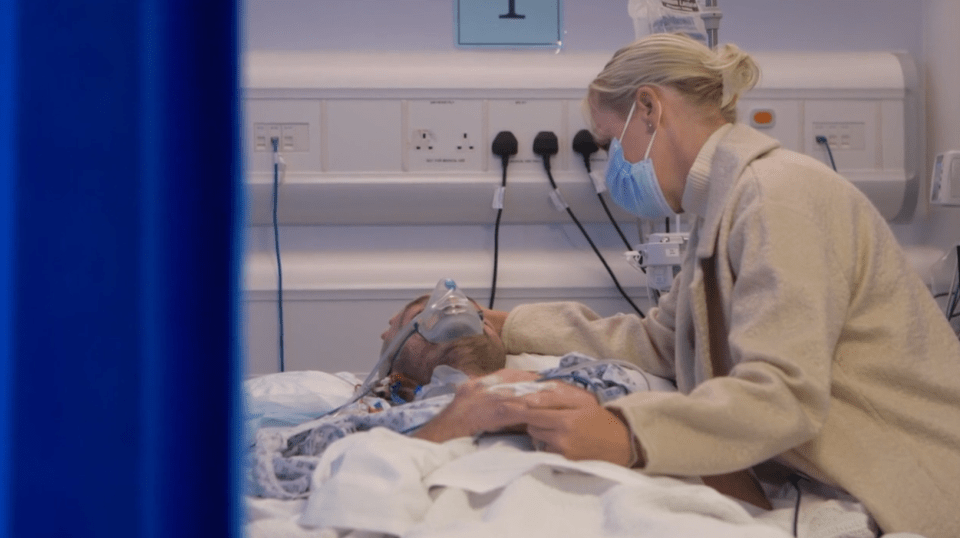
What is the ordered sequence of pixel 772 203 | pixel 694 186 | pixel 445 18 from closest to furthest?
pixel 772 203 → pixel 694 186 → pixel 445 18

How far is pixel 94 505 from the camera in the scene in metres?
0.31

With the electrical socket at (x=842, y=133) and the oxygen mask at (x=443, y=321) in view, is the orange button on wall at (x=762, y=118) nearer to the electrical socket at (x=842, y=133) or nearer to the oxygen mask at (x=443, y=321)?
the electrical socket at (x=842, y=133)

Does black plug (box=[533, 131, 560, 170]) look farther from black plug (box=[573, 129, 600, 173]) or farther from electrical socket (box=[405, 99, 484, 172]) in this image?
electrical socket (box=[405, 99, 484, 172])

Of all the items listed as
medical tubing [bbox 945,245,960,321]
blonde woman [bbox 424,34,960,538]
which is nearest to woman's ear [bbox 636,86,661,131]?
blonde woman [bbox 424,34,960,538]

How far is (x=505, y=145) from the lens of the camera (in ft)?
9.22

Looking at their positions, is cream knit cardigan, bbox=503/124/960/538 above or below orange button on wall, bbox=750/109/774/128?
below

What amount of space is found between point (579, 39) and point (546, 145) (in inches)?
17.0

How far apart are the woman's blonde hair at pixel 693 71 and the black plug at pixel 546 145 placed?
1263 millimetres

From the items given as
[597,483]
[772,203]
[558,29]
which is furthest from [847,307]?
[558,29]

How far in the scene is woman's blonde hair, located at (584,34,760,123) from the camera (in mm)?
1497

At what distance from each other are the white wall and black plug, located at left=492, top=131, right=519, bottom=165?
30cm

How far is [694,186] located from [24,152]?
4.25 feet

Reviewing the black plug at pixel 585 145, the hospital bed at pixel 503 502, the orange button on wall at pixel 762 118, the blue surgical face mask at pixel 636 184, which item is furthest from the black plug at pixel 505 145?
the hospital bed at pixel 503 502

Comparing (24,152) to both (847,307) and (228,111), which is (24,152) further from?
(847,307)
